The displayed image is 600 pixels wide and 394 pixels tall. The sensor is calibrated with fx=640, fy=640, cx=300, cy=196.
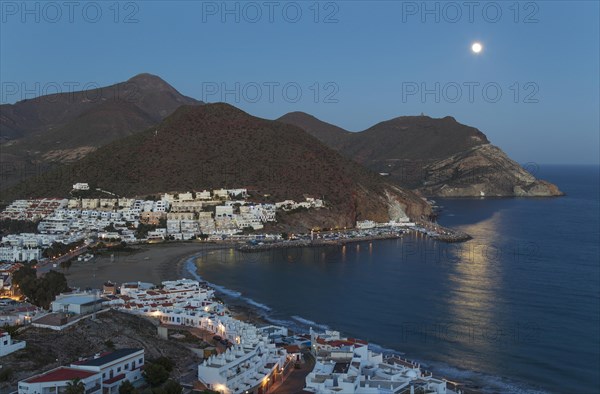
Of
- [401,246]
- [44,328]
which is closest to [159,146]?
[401,246]

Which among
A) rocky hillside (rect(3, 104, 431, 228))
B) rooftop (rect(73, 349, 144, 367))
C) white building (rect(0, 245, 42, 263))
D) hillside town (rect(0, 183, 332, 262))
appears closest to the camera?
rooftop (rect(73, 349, 144, 367))

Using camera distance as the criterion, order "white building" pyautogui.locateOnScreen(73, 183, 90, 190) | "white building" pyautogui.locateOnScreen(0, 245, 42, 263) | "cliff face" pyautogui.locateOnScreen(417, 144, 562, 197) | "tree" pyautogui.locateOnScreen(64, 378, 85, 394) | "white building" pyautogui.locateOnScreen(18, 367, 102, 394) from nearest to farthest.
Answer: "tree" pyautogui.locateOnScreen(64, 378, 85, 394), "white building" pyautogui.locateOnScreen(18, 367, 102, 394), "white building" pyautogui.locateOnScreen(0, 245, 42, 263), "white building" pyautogui.locateOnScreen(73, 183, 90, 190), "cliff face" pyautogui.locateOnScreen(417, 144, 562, 197)

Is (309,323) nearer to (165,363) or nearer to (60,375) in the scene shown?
(165,363)

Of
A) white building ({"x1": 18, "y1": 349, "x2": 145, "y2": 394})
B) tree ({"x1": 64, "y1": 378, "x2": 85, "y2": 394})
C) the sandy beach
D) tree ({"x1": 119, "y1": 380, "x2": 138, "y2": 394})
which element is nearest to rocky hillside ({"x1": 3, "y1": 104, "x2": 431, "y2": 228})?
the sandy beach

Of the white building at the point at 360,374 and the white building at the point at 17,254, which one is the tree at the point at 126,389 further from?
the white building at the point at 17,254

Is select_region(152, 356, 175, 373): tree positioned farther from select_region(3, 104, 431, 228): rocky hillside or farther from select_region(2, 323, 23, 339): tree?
select_region(3, 104, 431, 228): rocky hillside

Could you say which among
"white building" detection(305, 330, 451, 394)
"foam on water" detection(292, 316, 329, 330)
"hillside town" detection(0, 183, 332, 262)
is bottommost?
"foam on water" detection(292, 316, 329, 330)
